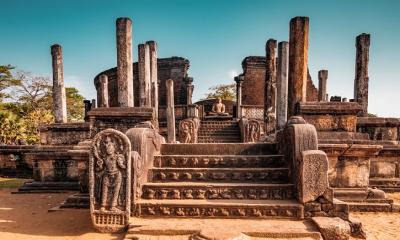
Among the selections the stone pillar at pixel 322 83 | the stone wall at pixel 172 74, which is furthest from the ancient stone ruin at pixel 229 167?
the stone wall at pixel 172 74

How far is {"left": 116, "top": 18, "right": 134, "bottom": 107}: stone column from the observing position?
6187mm

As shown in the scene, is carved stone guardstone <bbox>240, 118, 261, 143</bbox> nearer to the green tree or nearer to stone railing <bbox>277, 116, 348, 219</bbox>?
stone railing <bbox>277, 116, 348, 219</bbox>

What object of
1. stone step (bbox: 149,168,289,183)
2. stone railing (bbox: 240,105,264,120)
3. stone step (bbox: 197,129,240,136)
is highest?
stone railing (bbox: 240,105,264,120)

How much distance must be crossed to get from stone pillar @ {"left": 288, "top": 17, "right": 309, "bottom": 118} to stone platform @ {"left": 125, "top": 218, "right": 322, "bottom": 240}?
10.4ft

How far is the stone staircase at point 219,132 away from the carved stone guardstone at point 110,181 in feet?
31.6

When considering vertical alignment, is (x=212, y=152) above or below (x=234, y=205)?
above

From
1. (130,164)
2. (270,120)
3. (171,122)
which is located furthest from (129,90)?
(270,120)

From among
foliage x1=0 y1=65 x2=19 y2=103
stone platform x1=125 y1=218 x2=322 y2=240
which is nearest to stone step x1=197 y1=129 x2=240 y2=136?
stone platform x1=125 y1=218 x2=322 y2=240

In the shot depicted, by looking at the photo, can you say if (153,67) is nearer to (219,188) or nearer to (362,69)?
(362,69)

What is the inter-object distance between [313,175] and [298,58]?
334cm

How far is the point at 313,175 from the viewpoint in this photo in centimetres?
329

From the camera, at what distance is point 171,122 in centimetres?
1209

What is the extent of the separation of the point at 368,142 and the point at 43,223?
19.7 feet

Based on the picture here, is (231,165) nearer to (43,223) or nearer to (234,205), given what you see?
(234,205)
